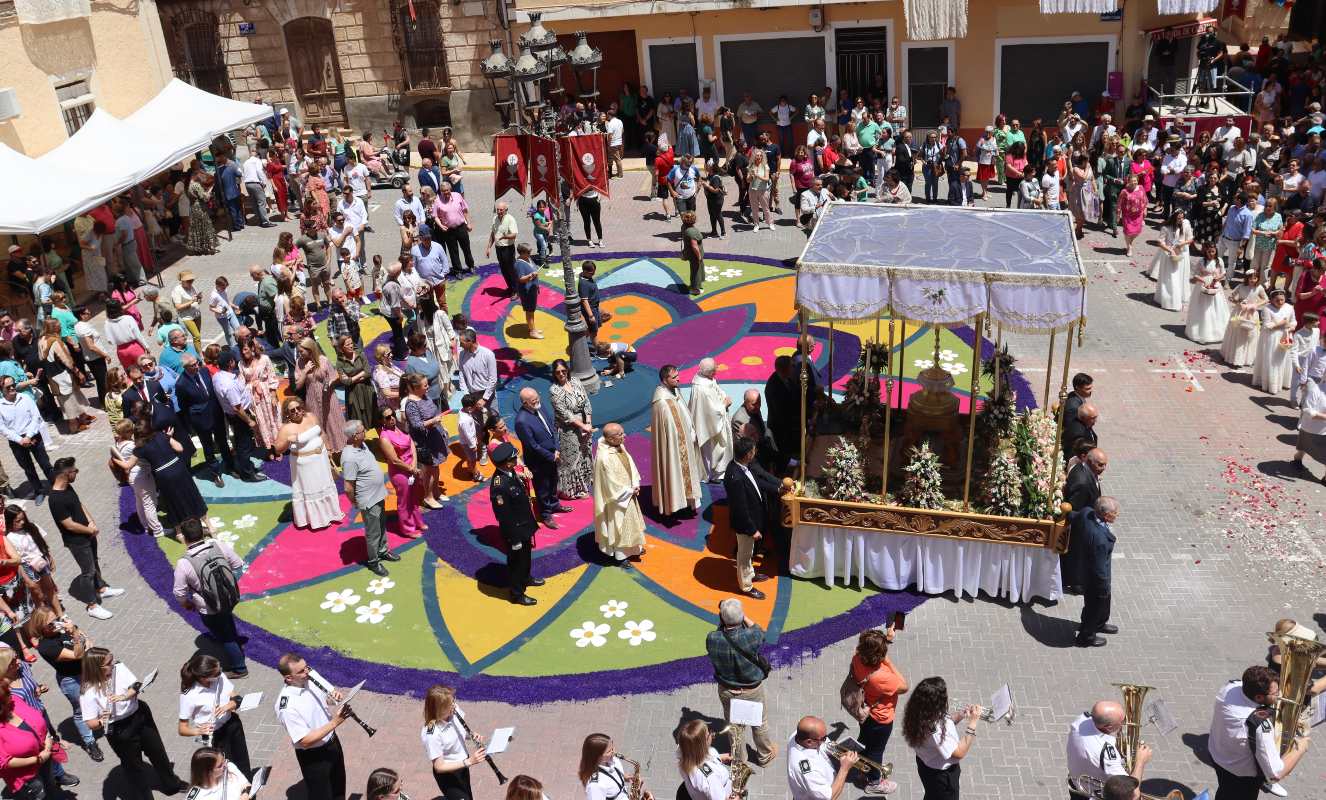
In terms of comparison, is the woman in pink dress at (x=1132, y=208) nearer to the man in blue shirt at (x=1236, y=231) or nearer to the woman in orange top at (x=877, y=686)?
the man in blue shirt at (x=1236, y=231)

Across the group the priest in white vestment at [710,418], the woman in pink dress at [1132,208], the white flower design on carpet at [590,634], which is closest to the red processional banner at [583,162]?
the priest in white vestment at [710,418]

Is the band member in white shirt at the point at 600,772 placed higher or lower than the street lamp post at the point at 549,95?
lower

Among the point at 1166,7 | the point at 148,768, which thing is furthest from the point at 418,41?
the point at 148,768

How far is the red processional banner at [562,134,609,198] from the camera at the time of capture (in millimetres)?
14758

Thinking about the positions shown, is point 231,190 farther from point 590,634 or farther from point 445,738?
point 445,738

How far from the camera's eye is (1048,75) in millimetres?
25812

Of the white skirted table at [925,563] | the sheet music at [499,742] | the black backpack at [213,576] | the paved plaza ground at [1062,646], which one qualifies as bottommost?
the paved plaza ground at [1062,646]

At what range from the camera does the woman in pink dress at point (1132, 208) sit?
64.3 ft

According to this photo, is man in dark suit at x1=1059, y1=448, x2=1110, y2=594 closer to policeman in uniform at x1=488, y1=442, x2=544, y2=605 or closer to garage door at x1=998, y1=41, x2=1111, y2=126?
policeman in uniform at x1=488, y1=442, x2=544, y2=605

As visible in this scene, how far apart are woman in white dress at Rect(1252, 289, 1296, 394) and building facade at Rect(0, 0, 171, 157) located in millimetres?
21131

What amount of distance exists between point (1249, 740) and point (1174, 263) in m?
11.7

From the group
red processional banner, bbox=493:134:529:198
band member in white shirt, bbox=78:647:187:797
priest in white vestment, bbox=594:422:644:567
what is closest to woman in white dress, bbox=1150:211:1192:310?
red processional banner, bbox=493:134:529:198

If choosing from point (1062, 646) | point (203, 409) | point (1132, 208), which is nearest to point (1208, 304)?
point (1132, 208)

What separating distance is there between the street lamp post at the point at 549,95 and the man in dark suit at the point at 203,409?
4606mm
